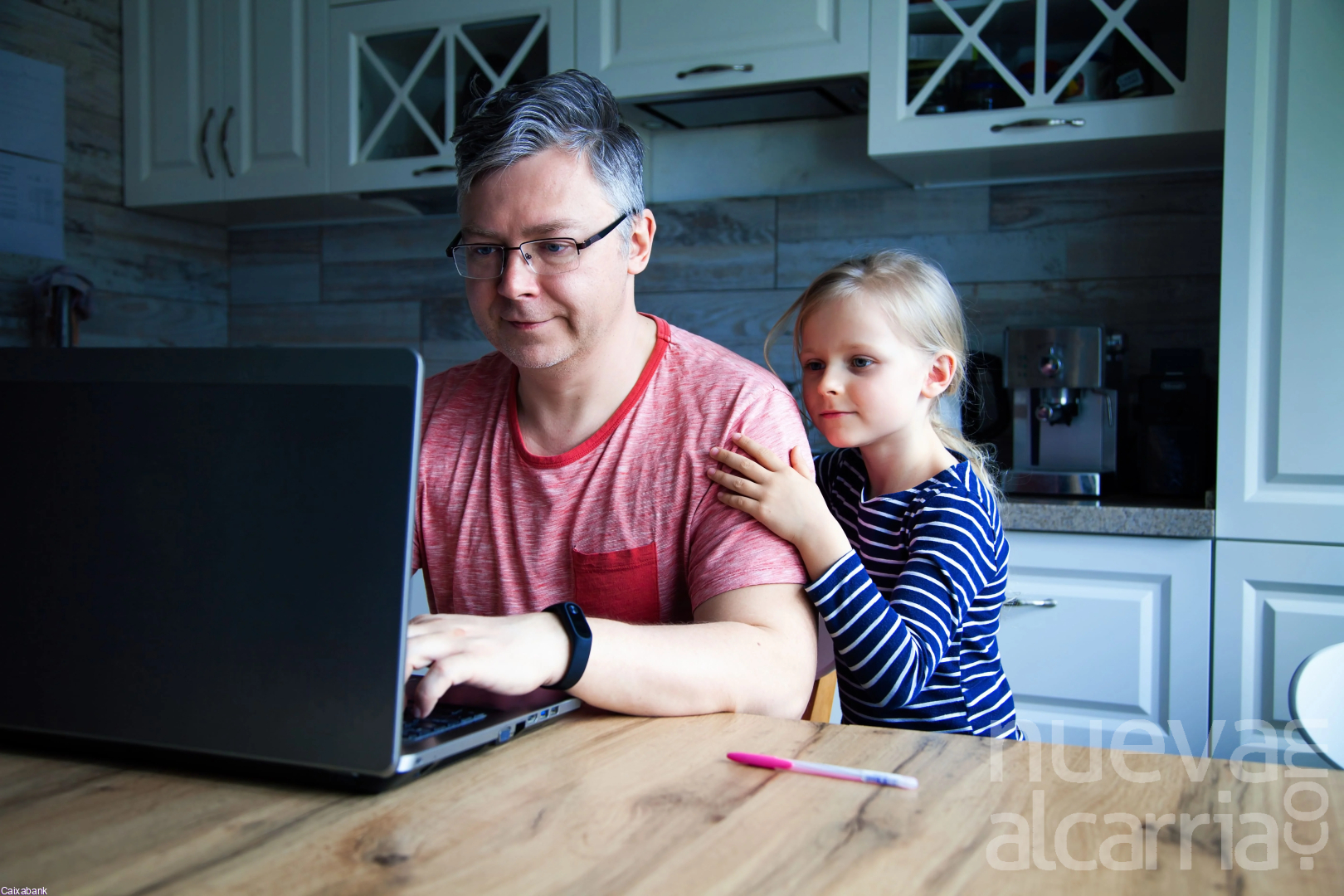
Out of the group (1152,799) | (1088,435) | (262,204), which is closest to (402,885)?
(1152,799)

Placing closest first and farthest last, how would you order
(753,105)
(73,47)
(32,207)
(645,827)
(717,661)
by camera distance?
(645,827)
(717,661)
(753,105)
(32,207)
(73,47)

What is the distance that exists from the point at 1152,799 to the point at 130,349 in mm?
734

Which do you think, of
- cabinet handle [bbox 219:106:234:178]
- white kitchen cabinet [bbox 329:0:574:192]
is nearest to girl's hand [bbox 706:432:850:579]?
white kitchen cabinet [bbox 329:0:574:192]

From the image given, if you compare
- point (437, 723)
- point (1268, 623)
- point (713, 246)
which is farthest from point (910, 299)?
point (713, 246)

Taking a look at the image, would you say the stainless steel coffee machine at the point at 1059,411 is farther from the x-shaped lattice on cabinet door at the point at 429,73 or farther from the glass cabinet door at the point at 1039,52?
the x-shaped lattice on cabinet door at the point at 429,73

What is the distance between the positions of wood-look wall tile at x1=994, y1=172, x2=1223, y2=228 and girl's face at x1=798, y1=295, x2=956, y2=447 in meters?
1.34

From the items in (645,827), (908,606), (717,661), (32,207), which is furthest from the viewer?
(32,207)

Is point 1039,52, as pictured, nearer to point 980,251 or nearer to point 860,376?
point 980,251

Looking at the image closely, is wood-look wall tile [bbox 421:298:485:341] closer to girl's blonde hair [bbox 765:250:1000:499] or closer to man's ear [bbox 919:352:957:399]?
girl's blonde hair [bbox 765:250:1000:499]

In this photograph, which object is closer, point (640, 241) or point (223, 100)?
point (640, 241)

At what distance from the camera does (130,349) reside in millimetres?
697

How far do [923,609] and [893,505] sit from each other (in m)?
0.20

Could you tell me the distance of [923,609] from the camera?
1.11 m

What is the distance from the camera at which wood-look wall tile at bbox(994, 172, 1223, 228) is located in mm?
2330
